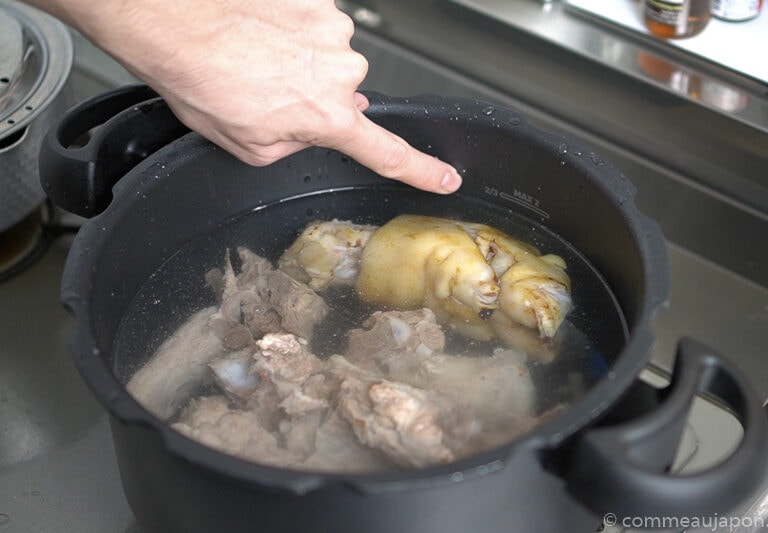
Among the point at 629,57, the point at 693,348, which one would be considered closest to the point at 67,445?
the point at 693,348

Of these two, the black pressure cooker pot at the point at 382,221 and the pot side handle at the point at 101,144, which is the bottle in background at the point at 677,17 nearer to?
the black pressure cooker pot at the point at 382,221

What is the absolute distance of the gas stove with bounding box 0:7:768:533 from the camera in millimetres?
1048

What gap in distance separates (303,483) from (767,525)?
1.98 ft

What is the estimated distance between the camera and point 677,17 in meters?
1.31

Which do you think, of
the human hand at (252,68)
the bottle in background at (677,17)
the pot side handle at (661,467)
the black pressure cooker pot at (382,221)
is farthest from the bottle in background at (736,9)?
the pot side handle at (661,467)

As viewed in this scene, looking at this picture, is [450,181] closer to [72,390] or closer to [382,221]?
[382,221]

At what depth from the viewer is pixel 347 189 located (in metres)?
1.11

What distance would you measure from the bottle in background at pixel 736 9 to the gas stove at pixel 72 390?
324 millimetres

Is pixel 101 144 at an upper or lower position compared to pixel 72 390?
upper

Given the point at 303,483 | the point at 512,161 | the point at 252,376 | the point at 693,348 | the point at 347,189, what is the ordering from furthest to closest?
the point at 347,189
the point at 512,161
the point at 252,376
the point at 693,348
the point at 303,483

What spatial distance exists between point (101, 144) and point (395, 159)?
29 centimetres

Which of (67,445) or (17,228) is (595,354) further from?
(17,228)

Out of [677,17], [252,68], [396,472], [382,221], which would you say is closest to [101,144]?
[252,68]

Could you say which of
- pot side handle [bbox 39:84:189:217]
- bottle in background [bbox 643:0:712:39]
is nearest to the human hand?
pot side handle [bbox 39:84:189:217]
